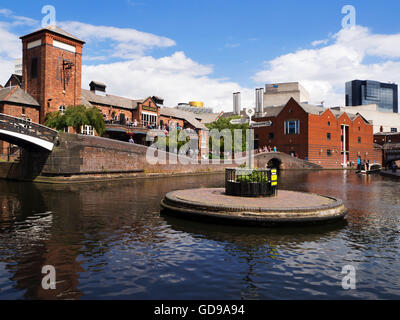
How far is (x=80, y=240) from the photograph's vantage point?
9203mm

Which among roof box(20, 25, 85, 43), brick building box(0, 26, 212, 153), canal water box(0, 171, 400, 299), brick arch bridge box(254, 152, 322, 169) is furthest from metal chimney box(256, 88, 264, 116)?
canal water box(0, 171, 400, 299)

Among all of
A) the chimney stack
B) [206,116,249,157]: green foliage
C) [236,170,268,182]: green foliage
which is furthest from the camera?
the chimney stack

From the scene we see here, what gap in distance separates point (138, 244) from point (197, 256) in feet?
6.46

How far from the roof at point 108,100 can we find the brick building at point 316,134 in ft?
95.6

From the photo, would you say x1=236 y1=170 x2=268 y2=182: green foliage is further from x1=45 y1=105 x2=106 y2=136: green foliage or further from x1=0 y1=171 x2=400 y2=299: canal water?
x1=45 y1=105 x2=106 y2=136: green foliage

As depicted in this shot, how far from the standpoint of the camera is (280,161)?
5550cm

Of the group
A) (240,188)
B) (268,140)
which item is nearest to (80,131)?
(240,188)

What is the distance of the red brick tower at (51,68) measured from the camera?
3606 centimetres

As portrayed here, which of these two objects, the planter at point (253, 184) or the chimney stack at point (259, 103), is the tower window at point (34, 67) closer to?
the planter at point (253, 184)

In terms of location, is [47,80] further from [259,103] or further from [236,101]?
[259,103]

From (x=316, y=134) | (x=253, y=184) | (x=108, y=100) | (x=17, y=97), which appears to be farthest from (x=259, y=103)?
(x=253, y=184)

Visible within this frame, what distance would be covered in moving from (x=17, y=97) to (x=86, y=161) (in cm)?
1441

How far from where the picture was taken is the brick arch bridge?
51844mm

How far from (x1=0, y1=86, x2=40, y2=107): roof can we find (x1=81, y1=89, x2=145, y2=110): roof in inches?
251
